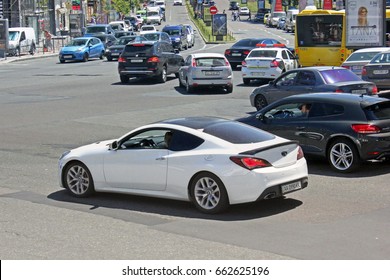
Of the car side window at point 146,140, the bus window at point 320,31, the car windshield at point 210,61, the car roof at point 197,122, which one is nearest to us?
the car roof at point 197,122

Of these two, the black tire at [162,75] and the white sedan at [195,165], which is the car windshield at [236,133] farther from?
the black tire at [162,75]

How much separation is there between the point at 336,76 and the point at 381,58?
556 cm

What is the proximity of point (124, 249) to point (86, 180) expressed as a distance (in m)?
3.49

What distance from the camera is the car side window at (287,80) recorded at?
23.4m

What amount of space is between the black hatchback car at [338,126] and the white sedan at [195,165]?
8.32ft

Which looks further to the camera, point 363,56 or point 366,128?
point 363,56

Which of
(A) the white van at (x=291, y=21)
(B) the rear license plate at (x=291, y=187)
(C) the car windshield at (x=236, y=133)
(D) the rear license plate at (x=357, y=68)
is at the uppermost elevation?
(C) the car windshield at (x=236, y=133)

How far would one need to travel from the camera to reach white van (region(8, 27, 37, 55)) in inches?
2324

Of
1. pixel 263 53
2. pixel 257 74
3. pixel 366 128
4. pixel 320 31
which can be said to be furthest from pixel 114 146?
pixel 320 31

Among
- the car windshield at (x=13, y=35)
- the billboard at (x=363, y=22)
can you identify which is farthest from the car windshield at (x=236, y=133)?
the car windshield at (x=13, y=35)

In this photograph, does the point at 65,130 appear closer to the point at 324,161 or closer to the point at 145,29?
the point at 324,161

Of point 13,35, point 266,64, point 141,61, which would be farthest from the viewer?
point 13,35

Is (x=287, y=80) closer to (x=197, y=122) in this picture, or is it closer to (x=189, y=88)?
(x=189, y=88)

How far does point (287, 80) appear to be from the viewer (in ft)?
77.2
